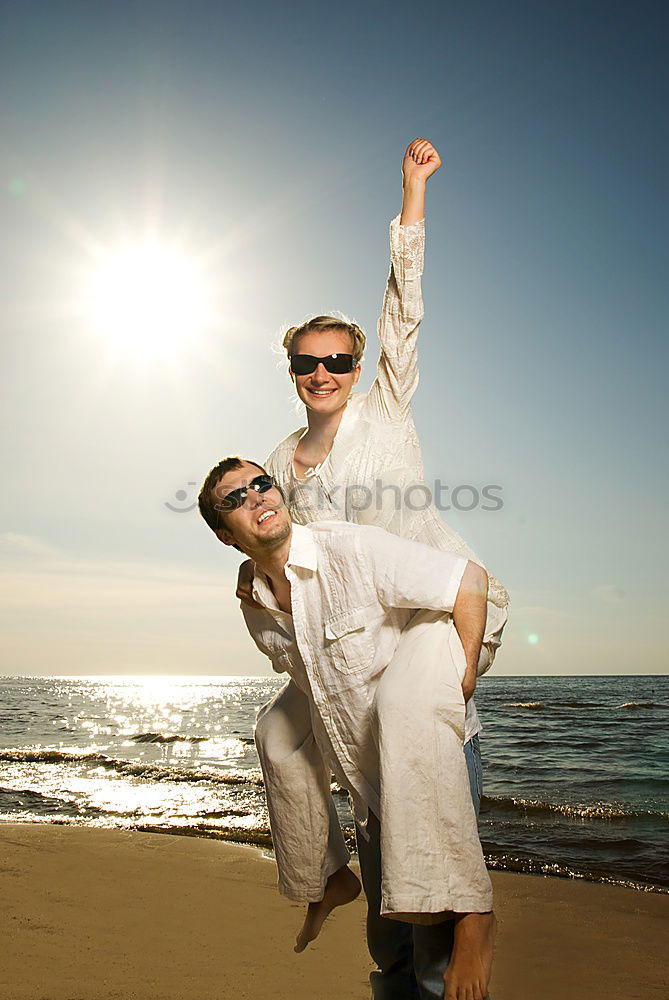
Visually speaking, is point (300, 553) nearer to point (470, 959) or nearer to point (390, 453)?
point (390, 453)

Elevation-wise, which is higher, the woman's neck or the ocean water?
the woman's neck

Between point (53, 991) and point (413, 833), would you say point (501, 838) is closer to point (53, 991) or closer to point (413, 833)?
point (53, 991)

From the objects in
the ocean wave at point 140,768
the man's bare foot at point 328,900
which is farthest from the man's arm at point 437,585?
the ocean wave at point 140,768

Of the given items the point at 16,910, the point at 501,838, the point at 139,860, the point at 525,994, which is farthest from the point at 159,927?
the point at 501,838

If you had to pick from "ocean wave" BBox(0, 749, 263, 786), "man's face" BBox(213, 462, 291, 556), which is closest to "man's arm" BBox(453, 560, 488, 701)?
"man's face" BBox(213, 462, 291, 556)

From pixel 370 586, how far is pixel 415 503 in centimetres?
63

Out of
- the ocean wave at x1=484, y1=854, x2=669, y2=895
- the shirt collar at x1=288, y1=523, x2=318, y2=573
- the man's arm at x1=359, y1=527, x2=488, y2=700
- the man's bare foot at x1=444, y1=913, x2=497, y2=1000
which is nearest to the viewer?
the man's bare foot at x1=444, y1=913, x2=497, y2=1000

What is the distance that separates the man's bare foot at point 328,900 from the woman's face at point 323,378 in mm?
1699

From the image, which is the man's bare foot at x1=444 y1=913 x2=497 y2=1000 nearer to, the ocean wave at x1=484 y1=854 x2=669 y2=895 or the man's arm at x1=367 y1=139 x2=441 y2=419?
the man's arm at x1=367 y1=139 x2=441 y2=419

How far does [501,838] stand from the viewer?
793 cm

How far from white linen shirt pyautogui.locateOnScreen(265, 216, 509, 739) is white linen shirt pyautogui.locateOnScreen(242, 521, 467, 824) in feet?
1.45

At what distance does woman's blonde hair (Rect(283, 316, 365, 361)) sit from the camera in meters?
2.98

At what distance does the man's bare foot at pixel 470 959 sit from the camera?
197 cm

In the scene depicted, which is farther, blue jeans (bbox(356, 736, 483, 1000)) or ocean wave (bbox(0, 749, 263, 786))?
ocean wave (bbox(0, 749, 263, 786))
